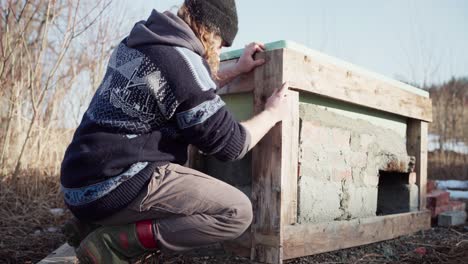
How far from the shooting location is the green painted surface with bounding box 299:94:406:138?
8.83ft

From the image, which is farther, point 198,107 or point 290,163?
point 290,163

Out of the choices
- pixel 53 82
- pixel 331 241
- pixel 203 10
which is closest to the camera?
pixel 203 10

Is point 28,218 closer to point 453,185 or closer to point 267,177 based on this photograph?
point 267,177

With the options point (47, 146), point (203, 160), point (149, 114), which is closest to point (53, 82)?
point (47, 146)

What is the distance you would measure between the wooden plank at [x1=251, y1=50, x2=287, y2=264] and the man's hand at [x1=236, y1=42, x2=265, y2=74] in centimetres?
3

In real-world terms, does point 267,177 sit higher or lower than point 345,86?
lower

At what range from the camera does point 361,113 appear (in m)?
3.16

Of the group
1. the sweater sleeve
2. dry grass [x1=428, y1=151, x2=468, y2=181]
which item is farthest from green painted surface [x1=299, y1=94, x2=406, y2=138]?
dry grass [x1=428, y1=151, x2=468, y2=181]

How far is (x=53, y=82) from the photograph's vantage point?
16.9 ft

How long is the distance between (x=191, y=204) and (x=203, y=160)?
102cm

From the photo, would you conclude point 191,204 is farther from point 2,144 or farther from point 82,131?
point 2,144

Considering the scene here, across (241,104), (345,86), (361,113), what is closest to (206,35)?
(241,104)

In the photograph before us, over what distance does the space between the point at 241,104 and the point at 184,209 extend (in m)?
1.01

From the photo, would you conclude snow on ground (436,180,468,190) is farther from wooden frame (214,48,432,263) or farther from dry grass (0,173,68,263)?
dry grass (0,173,68,263)
